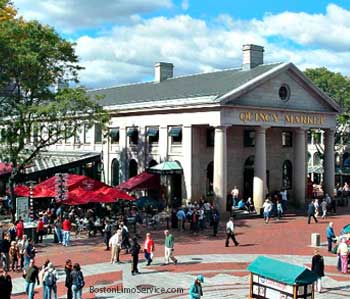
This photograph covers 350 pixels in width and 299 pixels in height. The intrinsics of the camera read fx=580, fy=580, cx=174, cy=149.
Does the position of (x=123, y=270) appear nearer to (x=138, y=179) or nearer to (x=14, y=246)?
(x=14, y=246)

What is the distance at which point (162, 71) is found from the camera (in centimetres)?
5497

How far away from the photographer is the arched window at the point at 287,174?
49531 millimetres

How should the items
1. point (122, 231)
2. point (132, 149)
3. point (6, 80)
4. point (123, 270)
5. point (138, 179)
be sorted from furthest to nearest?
point (132, 149) < point (138, 179) < point (6, 80) < point (122, 231) < point (123, 270)

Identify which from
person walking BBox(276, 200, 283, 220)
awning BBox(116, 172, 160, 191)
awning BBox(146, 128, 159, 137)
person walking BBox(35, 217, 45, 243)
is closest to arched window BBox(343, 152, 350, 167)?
awning BBox(146, 128, 159, 137)

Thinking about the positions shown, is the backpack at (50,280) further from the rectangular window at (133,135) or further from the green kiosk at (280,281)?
the rectangular window at (133,135)

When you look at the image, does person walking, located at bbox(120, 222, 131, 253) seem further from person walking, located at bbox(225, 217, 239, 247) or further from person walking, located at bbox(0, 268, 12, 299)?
person walking, located at bbox(0, 268, 12, 299)

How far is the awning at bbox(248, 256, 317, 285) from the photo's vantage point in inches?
614

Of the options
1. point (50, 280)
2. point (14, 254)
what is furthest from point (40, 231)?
point (50, 280)

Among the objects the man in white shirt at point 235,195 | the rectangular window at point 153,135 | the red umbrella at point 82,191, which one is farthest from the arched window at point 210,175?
the red umbrella at point 82,191

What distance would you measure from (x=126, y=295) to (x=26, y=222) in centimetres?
1241

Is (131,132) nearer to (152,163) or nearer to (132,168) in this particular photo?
(132,168)

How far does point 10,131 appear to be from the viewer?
111 feet

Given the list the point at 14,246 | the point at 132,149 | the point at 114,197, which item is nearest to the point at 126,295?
the point at 14,246

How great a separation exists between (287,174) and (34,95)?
2420 centimetres
